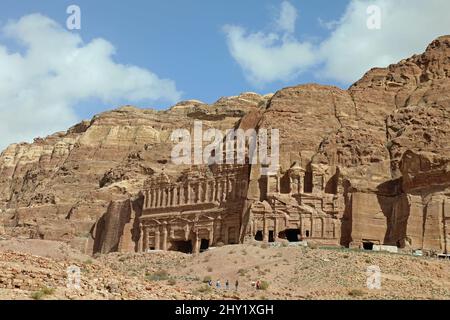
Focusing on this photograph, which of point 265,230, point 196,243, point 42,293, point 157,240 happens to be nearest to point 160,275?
point 265,230

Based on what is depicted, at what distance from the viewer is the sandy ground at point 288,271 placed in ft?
170

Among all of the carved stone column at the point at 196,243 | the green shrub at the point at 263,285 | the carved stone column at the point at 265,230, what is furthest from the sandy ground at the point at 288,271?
the carved stone column at the point at 196,243

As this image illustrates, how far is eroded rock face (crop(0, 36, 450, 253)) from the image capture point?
2953 inches

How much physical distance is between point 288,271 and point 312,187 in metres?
18.6

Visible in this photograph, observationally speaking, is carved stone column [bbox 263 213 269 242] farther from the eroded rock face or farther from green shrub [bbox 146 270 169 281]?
green shrub [bbox 146 270 169 281]

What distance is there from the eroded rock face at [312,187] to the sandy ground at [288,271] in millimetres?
7631

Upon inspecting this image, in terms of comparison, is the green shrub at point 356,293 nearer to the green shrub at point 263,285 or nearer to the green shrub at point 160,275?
the green shrub at point 263,285

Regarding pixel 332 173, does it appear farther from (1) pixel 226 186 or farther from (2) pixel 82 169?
(2) pixel 82 169

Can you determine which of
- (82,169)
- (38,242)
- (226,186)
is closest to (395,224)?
(226,186)

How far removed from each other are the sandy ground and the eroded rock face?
7.63m

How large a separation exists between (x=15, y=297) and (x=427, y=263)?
125 ft

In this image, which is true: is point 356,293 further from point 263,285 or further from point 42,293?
point 42,293

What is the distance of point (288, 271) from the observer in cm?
6159
